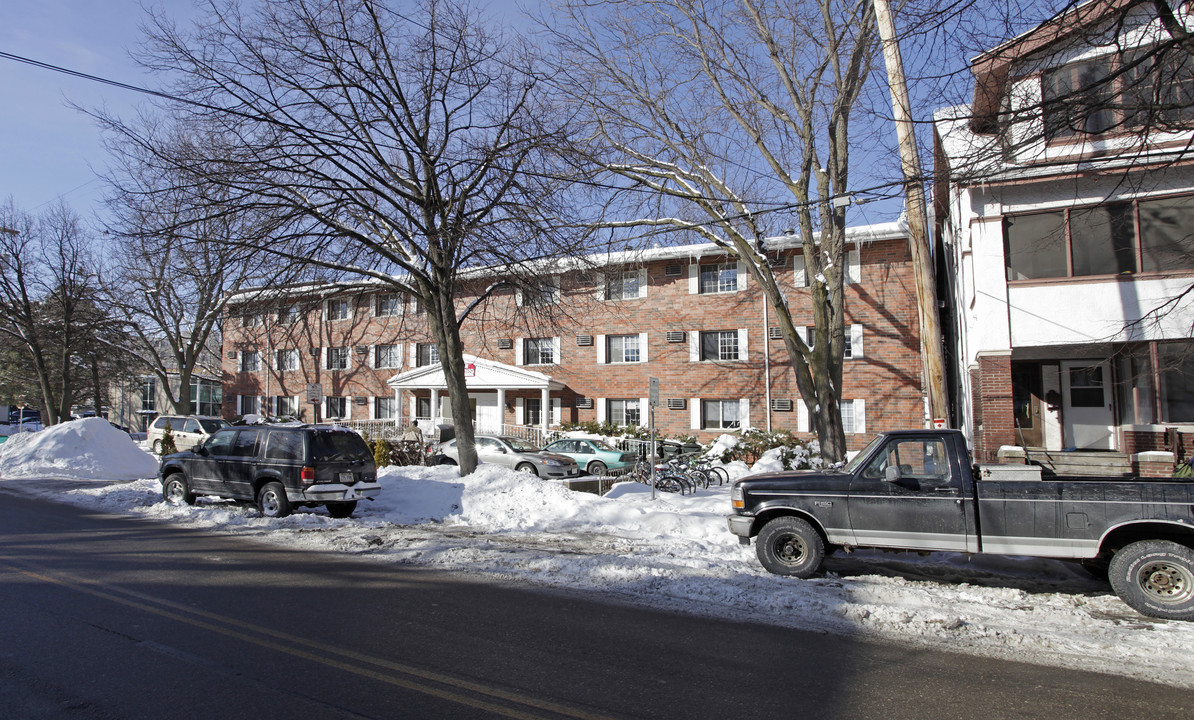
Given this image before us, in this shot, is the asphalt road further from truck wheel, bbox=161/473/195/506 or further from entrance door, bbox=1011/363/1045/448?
entrance door, bbox=1011/363/1045/448

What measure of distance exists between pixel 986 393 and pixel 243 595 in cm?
1461

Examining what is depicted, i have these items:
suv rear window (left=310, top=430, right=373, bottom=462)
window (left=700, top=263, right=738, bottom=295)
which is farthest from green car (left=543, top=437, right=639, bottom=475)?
suv rear window (left=310, top=430, right=373, bottom=462)

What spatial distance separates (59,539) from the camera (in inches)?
394

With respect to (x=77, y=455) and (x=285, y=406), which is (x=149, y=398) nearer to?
(x=285, y=406)

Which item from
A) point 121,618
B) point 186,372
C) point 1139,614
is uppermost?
point 186,372

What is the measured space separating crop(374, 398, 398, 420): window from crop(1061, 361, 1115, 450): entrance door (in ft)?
91.3

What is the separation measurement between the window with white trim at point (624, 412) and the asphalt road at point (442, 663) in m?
21.6

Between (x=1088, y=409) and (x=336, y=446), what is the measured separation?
1725 centimetres

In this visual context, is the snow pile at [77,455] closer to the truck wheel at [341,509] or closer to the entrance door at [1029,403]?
the truck wheel at [341,509]

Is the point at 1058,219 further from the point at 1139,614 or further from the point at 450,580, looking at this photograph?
the point at 450,580

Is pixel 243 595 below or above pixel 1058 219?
below

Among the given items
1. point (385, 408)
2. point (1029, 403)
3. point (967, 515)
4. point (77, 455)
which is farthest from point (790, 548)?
point (385, 408)

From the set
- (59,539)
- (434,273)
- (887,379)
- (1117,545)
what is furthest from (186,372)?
(1117,545)

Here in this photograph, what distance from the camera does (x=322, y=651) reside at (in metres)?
5.45
